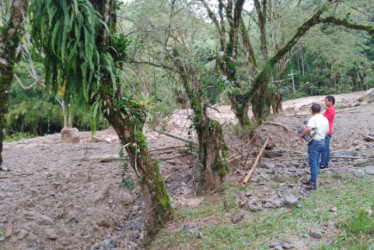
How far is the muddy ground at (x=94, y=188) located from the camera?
435 cm

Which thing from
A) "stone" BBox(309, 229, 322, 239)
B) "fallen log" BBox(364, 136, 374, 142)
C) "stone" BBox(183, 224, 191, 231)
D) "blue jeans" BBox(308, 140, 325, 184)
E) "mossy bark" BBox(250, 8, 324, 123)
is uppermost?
"mossy bark" BBox(250, 8, 324, 123)

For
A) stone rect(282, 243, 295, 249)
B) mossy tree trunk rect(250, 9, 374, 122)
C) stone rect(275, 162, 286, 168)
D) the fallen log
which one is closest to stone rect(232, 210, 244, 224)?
stone rect(282, 243, 295, 249)

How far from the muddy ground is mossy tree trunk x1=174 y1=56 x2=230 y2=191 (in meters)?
0.31

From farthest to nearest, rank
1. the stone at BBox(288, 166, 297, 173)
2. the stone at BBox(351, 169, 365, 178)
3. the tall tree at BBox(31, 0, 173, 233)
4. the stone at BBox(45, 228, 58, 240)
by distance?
the stone at BBox(288, 166, 297, 173), the stone at BBox(351, 169, 365, 178), the stone at BBox(45, 228, 58, 240), the tall tree at BBox(31, 0, 173, 233)

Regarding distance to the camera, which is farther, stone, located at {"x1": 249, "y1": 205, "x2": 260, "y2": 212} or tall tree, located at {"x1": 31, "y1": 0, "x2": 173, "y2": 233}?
stone, located at {"x1": 249, "y1": 205, "x2": 260, "y2": 212}

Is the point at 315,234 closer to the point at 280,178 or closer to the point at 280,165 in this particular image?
the point at 280,178

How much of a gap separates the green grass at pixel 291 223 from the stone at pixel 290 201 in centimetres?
8

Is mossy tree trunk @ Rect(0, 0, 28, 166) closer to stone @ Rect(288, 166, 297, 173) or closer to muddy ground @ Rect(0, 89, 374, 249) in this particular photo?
muddy ground @ Rect(0, 89, 374, 249)

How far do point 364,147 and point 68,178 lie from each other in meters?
6.14

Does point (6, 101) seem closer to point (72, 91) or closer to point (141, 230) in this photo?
point (72, 91)

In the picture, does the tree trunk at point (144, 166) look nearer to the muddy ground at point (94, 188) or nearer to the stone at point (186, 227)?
the stone at point (186, 227)

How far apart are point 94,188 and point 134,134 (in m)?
2.36

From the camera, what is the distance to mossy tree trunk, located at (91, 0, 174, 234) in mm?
3270

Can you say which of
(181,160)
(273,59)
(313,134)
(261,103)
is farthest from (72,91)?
(261,103)
